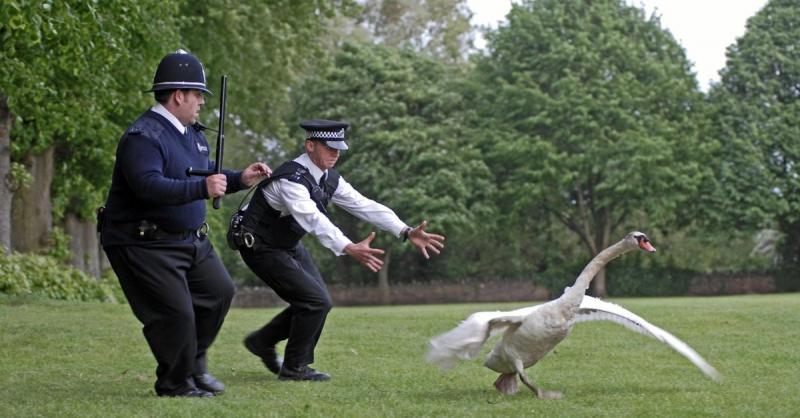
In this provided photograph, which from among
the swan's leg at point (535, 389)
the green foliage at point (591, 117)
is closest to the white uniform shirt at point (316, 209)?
the swan's leg at point (535, 389)

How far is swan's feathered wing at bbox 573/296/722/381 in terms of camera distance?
9.69m

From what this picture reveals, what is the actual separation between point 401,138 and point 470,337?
155 feet

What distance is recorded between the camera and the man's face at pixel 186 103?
9367 mm

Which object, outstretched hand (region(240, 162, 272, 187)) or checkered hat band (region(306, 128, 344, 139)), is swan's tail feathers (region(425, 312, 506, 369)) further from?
checkered hat band (region(306, 128, 344, 139))

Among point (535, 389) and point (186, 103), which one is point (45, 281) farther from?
point (535, 389)

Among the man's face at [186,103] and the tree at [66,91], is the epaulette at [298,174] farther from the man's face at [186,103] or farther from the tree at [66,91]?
the tree at [66,91]

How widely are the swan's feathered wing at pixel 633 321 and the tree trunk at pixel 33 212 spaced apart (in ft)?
69.7

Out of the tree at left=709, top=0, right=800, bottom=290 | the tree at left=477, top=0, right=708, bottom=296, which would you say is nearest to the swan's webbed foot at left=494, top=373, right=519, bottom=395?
the tree at left=477, top=0, right=708, bottom=296

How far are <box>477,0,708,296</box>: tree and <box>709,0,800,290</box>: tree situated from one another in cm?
160

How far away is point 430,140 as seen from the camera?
57.6 meters

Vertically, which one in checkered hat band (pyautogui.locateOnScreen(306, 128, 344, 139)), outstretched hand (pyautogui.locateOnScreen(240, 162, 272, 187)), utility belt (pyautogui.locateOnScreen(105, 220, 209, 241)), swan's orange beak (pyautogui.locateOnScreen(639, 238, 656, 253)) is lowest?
utility belt (pyautogui.locateOnScreen(105, 220, 209, 241))

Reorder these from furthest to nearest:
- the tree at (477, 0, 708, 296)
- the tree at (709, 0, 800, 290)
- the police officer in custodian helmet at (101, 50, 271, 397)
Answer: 1. the tree at (477, 0, 708, 296)
2. the tree at (709, 0, 800, 290)
3. the police officer in custodian helmet at (101, 50, 271, 397)

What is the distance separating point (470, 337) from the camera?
9.62m

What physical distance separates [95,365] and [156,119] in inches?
170
